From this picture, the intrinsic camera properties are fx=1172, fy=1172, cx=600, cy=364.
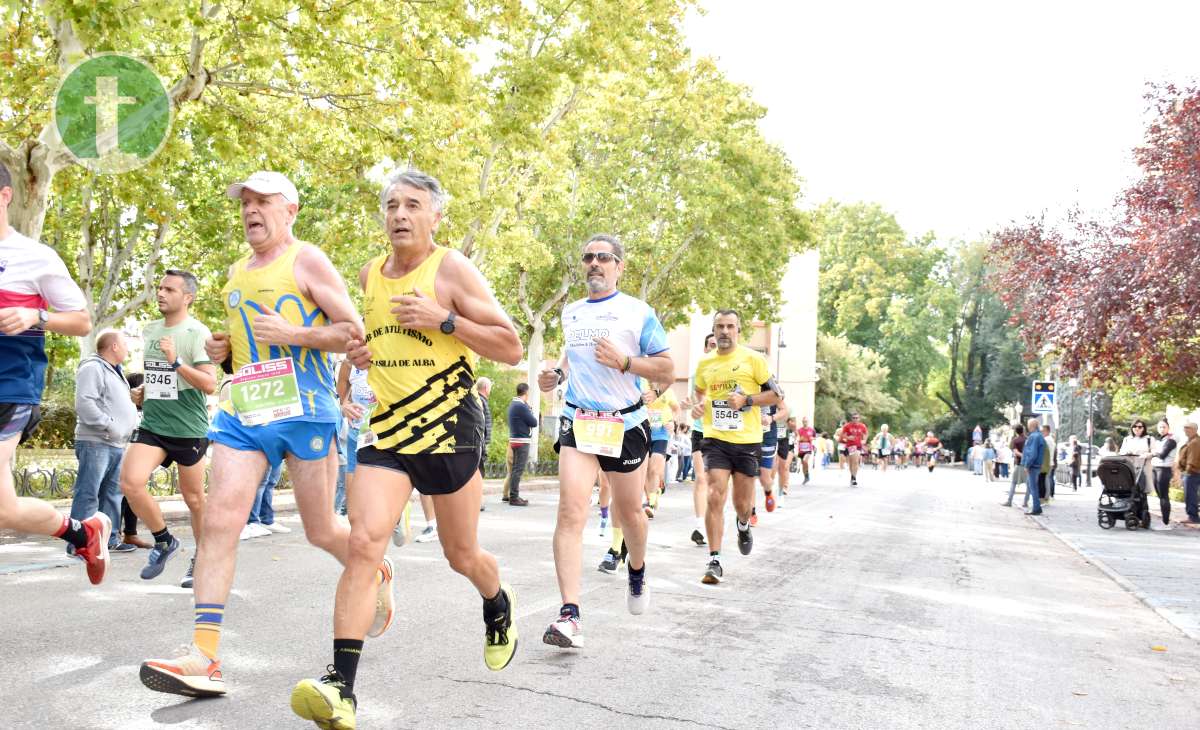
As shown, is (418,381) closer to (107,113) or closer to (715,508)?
(715,508)

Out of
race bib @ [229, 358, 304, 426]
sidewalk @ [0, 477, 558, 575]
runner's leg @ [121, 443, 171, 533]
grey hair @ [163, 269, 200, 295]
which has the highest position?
grey hair @ [163, 269, 200, 295]

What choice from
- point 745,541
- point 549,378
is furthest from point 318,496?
point 745,541

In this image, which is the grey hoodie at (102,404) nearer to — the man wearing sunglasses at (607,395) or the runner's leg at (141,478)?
the runner's leg at (141,478)

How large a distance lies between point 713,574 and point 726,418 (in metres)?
1.24

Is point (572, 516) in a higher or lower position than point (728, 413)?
lower

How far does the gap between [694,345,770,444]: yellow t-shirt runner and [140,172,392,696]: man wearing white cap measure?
4782mm

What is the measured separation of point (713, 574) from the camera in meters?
9.05

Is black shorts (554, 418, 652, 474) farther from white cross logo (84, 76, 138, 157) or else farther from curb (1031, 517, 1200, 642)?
white cross logo (84, 76, 138, 157)

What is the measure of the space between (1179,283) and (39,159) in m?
16.5

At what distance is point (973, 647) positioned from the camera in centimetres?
692

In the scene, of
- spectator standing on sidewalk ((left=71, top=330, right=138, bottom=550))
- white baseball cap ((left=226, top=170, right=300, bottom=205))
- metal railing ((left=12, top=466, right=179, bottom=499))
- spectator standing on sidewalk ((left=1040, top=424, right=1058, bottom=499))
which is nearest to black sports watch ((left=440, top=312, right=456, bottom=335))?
white baseball cap ((left=226, top=170, right=300, bottom=205))

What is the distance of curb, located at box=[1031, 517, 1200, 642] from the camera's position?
833 cm

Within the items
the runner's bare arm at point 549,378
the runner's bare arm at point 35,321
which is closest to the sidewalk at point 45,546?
the runner's bare arm at point 35,321

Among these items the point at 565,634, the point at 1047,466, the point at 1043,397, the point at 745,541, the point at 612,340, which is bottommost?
the point at 565,634
